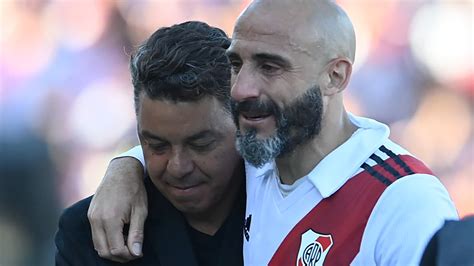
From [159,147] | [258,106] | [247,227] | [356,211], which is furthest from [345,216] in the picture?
[159,147]

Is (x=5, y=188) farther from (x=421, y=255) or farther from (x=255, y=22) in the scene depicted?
(x=421, y=255)

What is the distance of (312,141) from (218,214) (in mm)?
430

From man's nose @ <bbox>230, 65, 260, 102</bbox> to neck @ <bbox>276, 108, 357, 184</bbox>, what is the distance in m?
0.17

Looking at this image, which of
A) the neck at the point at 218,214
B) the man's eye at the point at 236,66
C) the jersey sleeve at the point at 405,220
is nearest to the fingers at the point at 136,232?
the neck at the point at 218,214

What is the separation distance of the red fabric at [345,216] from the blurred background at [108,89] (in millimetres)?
3010

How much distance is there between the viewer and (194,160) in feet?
6.52

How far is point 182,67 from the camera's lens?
198cm

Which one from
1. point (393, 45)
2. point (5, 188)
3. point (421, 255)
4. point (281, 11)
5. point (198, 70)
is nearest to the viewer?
point (421, 255)

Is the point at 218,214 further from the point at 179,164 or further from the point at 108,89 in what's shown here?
the point at 108,89

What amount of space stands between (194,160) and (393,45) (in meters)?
3.16

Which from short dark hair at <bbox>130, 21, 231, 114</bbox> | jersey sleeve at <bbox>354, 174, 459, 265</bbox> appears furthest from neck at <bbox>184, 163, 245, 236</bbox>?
jersey sleeve at <bbox>354, 174, 459, 265</bbox>

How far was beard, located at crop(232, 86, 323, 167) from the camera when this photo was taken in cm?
173

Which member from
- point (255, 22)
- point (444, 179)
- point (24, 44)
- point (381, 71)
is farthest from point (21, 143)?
point (255, 22)

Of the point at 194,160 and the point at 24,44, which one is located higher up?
the point at 194,160
